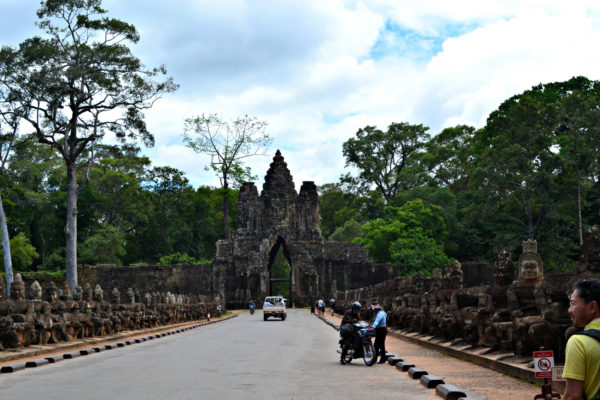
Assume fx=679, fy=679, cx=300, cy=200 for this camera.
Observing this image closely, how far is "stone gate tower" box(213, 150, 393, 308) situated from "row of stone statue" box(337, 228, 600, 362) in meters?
43.2

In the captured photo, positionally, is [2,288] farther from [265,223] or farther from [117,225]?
[117,225]

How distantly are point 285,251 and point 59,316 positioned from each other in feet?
170

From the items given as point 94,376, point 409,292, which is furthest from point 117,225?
point 94,376

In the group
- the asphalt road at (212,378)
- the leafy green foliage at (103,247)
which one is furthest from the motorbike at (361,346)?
the leafy green foliage at (103,247)

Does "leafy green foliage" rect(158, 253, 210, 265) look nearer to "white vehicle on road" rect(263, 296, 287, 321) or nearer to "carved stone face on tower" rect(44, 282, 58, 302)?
"white vehicle on road" rect(263, 296, 287, 321)

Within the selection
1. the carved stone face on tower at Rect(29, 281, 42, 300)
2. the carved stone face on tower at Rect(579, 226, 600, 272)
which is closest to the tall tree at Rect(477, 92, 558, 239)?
the carved stone face on tower at Rect(29, 281, 42, 300)

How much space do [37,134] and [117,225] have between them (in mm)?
39359

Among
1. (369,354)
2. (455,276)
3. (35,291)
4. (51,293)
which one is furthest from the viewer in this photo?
(455,276)

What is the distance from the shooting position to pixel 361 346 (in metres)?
14.0

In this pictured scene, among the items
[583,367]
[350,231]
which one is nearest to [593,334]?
[583,367]

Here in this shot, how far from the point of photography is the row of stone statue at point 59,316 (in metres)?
16.6

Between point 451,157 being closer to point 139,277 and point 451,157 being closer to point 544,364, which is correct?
point 139,277

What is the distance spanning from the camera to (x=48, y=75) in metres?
37.1

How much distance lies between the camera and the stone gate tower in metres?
64.5
